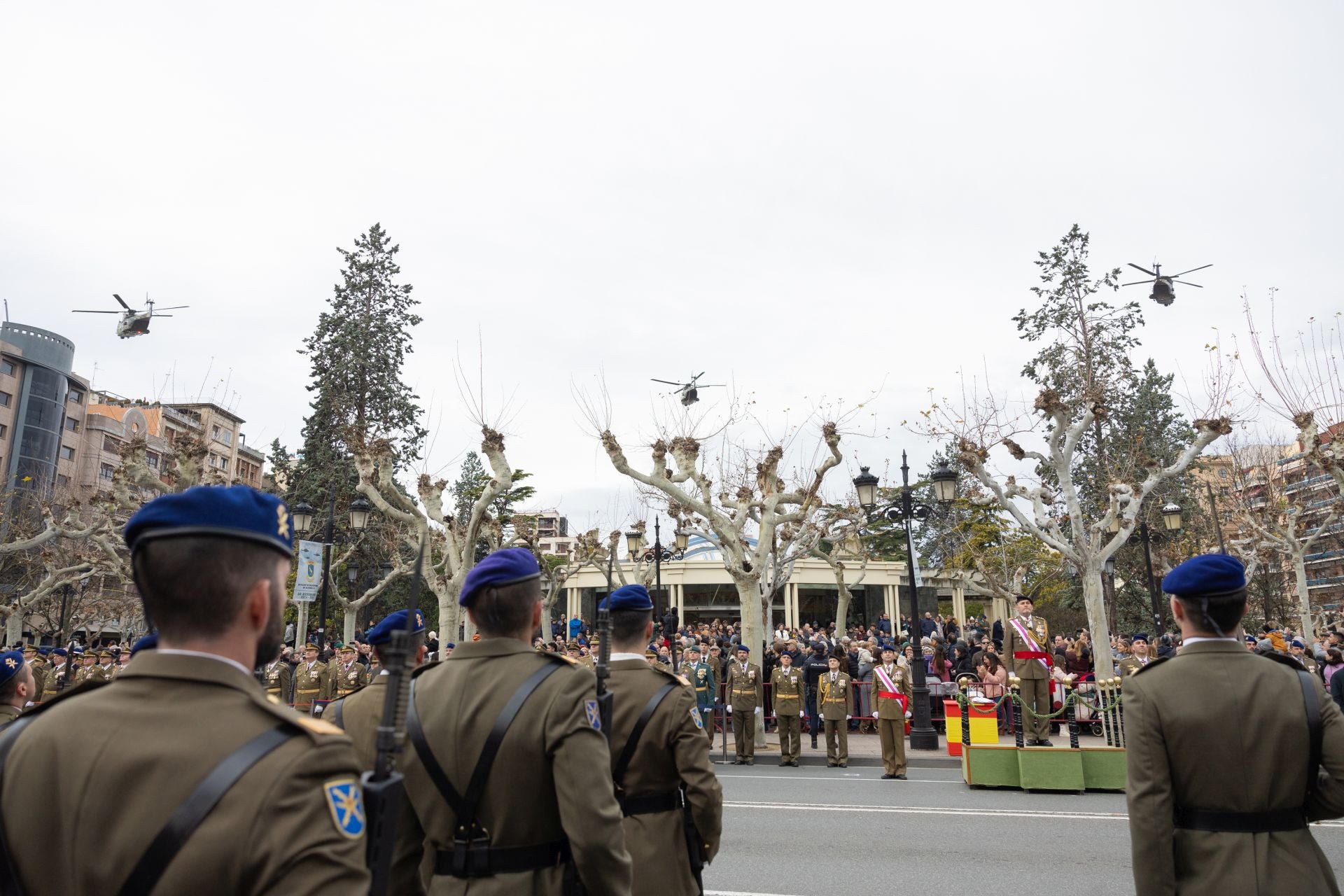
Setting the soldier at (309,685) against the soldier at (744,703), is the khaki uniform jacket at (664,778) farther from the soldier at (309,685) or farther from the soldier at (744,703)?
the soldier at (309,685)

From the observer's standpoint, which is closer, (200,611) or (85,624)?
(200,611)

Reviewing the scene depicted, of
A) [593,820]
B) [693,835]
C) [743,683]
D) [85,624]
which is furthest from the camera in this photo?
[85,624]

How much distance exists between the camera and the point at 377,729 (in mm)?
2902

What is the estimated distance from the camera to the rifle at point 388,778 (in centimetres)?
181

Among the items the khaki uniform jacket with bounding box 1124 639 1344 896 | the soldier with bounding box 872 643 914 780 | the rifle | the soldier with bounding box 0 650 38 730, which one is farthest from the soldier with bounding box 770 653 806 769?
the rifle

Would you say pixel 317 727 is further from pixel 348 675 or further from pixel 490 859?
pixel 348 675

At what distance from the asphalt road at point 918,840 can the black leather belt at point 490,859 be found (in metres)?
4.51

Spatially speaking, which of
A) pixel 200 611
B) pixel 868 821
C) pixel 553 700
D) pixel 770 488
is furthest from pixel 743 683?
pixel 200 611

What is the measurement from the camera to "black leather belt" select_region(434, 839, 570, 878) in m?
2.99

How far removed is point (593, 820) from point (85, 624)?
197ft

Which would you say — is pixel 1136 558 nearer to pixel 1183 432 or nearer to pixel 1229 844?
pixel 1183 432

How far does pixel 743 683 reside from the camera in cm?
1666

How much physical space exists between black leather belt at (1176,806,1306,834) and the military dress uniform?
1272 centimetres

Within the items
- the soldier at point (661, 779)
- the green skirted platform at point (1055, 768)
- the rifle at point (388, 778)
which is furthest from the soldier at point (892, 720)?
the rifle at point (388, 778)
